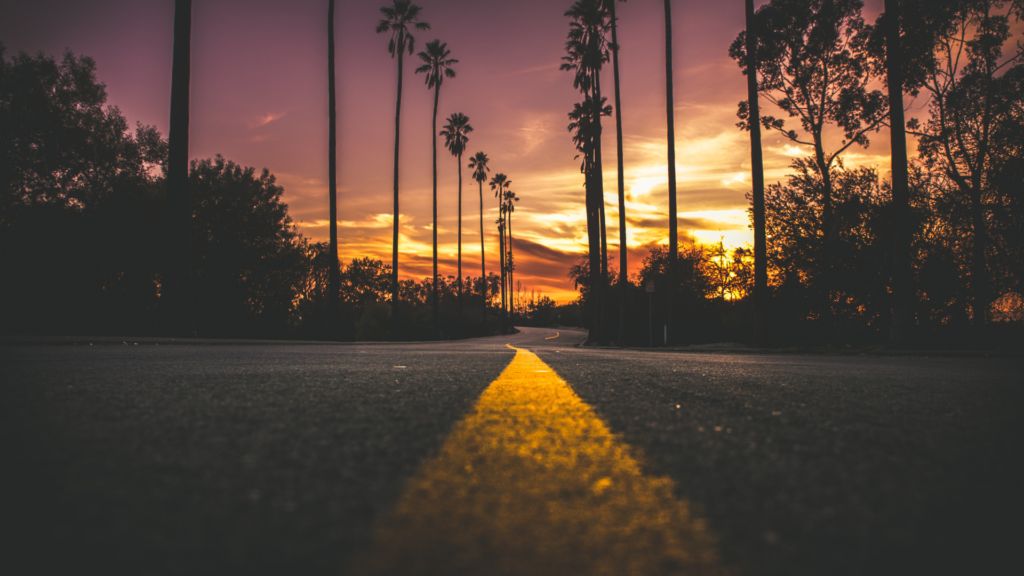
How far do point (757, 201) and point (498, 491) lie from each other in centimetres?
2004

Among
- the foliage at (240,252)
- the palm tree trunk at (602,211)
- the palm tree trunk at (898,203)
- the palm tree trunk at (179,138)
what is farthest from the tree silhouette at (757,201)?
the foliage at (240,252)

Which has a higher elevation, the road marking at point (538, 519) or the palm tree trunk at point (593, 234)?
the palm tree trunk at point (593, 234)

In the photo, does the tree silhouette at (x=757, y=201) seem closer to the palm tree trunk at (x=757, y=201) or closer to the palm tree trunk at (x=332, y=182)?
the palm tree trunk at (x=757, y=201)

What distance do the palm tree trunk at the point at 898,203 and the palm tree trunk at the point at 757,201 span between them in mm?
3974

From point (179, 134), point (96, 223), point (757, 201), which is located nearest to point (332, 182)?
point (179, 134)

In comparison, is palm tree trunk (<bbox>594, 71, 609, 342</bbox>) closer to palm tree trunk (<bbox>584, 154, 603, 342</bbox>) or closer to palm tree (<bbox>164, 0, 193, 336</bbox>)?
palm tree trunk (<bbox>584, 154, 603, 342</bbox>)

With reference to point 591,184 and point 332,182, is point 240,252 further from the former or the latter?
point 591,184

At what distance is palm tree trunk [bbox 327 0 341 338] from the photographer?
79.1 ft

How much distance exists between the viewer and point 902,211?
14.2 meters

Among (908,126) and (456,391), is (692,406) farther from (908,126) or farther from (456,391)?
(908,126)

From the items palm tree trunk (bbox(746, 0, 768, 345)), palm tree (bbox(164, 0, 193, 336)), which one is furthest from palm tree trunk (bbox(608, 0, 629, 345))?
palm tree (bbox(164, 0, 193, 336))

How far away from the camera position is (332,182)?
24578 millimetres

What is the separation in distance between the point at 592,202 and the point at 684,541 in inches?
1495

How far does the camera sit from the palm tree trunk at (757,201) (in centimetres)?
1791
